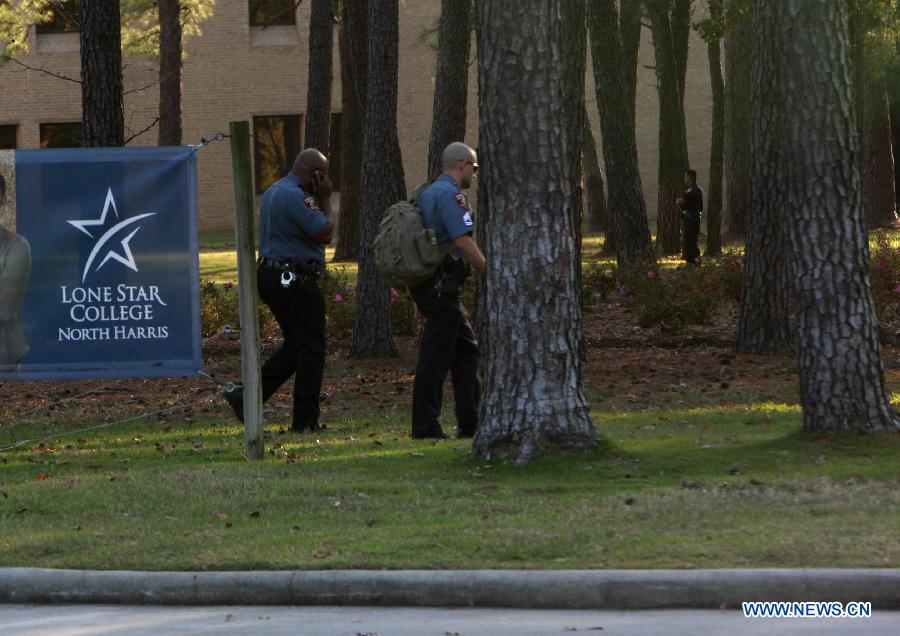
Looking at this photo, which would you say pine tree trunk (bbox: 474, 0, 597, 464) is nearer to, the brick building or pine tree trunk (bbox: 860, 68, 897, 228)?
pine tree trunk (bbox: 860, 68, 897, 228)

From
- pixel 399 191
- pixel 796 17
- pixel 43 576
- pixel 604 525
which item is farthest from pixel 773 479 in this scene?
pixel 399 191

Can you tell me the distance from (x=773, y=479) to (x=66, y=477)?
424 cm

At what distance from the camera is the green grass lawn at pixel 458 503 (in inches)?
267

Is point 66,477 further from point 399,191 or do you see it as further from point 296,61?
point 296,61

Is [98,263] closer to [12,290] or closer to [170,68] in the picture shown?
[12,290]

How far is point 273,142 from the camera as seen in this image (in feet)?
161

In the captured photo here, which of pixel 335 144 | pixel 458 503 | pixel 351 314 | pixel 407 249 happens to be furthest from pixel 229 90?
pixel 458 503

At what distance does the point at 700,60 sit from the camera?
50.9 meters

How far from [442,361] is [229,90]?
39704 millimetres

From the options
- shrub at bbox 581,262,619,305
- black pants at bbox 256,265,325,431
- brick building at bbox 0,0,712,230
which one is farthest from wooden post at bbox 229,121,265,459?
brick building at bbox 0,0,712,230

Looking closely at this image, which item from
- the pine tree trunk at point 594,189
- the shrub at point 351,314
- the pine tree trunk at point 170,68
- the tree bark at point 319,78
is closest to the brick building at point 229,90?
the pine tree trunk at point 594,189

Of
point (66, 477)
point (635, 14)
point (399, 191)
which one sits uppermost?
point (635, 14)

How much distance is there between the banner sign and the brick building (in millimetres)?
38428

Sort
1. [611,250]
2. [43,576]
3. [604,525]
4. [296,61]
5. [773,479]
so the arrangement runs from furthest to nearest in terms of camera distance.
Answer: [296,61]
[611,250]
[773,479]
[604,525]
[43,576]
